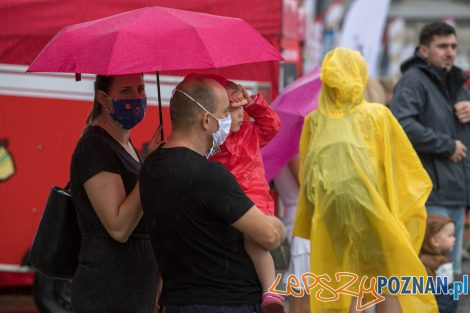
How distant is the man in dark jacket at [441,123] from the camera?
21.0 ft

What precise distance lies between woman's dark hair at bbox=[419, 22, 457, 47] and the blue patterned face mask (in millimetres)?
3501

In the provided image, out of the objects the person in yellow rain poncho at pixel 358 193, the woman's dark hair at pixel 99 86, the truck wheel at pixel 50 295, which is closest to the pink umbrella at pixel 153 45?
the woman's dark hair at pixel 99 86

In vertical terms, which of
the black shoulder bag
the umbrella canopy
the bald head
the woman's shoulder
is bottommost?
the black shoulder bag

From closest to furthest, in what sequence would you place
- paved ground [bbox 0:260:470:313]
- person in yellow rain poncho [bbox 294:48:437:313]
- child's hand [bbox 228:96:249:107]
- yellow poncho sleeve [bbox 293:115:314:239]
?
1. child's hand [bbox 228:96:249:107]
2. person in yellow rain poncho [bbox 294:48:437:313]
3. yellow poncho sleeve [bbox 293:115:314:239]
4. paved ground [bbox 0:260:470:313]

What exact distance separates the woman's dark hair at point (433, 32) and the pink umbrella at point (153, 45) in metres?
3.25

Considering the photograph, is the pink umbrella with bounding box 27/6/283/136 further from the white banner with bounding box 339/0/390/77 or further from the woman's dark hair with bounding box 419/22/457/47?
the white banner with bounding box 339/0/390/77

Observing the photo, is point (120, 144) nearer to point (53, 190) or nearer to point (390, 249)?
point (53, 190)

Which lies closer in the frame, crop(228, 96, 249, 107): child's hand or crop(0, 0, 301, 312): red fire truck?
crop(228, 96, 249, 107): child's hand

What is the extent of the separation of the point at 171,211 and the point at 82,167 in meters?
0.67

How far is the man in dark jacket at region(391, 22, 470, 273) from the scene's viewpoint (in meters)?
6.41

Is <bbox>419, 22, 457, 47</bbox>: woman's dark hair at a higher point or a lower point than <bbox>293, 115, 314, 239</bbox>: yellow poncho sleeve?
higher

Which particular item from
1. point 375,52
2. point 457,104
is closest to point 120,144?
point 457,104

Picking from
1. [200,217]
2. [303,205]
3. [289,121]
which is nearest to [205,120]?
[200,217]

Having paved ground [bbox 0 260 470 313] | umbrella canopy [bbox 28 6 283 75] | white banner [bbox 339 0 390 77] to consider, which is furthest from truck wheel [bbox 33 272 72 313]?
white banner [bbox 339 0 390 77]
